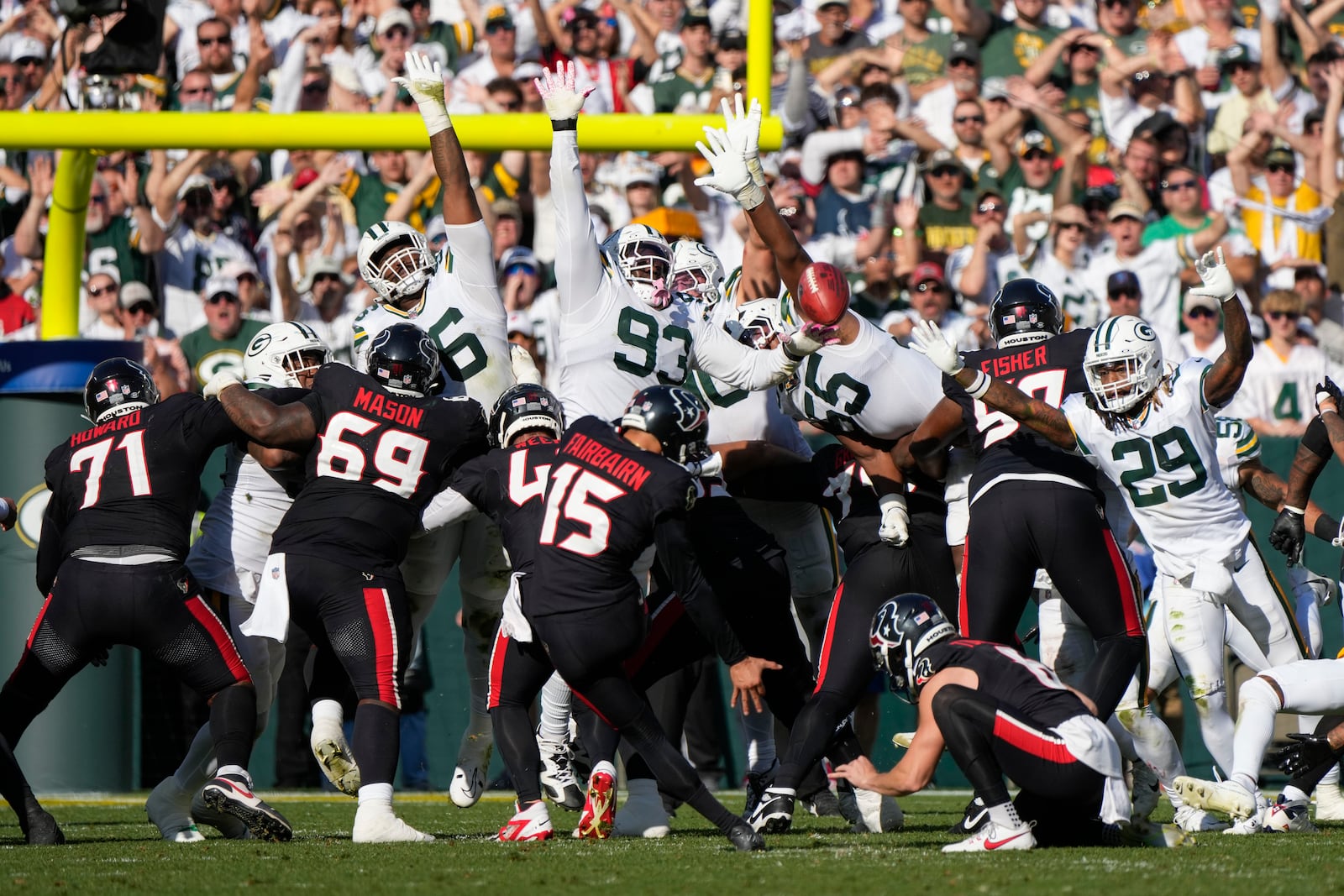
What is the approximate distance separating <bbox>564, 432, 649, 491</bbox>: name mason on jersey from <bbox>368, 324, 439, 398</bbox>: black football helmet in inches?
33.7

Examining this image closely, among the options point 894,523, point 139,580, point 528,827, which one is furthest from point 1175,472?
point 139,580

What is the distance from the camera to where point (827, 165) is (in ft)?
37.9

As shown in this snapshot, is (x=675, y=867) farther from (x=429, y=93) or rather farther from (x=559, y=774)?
(x=429, y=93)

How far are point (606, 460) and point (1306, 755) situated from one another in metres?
2.83

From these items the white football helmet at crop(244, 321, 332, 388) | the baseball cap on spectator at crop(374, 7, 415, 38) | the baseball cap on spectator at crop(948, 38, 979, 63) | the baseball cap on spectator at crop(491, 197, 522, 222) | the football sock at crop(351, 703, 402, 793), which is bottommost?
the football sock at crop(351, 703, 402, 793)

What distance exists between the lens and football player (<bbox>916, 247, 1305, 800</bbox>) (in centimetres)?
640

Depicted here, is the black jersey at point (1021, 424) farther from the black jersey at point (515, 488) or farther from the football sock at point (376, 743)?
the football sock at point (376, 743)

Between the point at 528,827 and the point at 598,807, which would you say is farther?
the point at 598,807

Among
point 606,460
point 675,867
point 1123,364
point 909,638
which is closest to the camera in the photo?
point 675,867

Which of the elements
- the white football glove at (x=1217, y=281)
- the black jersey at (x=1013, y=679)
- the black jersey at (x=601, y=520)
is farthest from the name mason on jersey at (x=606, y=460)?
the white football glove at (x=1217, y=281)

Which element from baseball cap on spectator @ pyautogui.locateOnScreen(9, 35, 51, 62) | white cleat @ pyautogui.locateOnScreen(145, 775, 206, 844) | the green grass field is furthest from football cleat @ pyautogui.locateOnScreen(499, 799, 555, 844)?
baseball cap on spectator @ pyautogui.locateOnScreen(9, 35, 51, 62)

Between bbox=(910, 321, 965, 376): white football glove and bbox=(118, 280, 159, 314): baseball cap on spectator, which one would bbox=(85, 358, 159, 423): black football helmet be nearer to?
bbox=(910, 321, 965, 376): white football glove

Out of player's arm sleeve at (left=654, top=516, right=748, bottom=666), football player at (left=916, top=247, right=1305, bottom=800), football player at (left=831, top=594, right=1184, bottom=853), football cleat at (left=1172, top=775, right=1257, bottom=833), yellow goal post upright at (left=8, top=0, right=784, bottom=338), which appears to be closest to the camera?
football player at (left=831, top=594, right=1184, bottom=853)

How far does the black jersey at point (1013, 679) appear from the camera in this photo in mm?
5434
